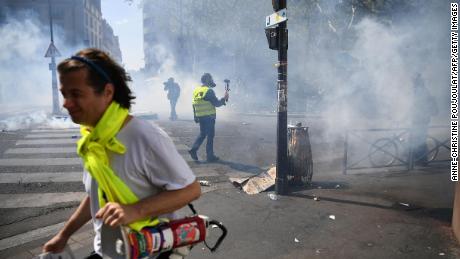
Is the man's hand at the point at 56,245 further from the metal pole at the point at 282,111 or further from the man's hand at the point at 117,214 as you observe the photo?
the metal pole at the point at 282,111

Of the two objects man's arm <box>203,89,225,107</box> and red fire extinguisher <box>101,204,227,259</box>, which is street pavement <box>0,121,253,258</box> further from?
red fire extinguisher <box>101,204,227,259</box>

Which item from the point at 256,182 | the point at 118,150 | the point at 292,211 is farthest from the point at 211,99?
the point at 118,150

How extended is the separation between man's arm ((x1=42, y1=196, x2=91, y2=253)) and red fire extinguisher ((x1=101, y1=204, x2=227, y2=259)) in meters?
0.33

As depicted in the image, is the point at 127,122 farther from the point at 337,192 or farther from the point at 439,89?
the point at 439,89

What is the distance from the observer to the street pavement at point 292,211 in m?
3.92

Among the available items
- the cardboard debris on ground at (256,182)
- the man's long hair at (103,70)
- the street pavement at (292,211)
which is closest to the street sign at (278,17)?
the cardboard debris on ground at (256,182)

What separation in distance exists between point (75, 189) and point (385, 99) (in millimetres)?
11335

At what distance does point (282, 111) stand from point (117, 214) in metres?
4.42

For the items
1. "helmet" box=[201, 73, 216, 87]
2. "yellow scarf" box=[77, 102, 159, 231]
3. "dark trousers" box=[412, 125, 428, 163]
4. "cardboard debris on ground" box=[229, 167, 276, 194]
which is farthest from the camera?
"helmet" box=[201, 73, 216, 87]

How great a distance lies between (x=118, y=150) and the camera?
1.50 meters

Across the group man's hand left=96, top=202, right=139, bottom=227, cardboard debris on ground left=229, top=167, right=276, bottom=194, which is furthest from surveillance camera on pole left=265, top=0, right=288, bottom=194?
man's hand left=96, top=202, right=139, bottom=227

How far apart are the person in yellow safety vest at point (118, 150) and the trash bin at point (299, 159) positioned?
4.72 m

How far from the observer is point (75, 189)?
6242 millimetres

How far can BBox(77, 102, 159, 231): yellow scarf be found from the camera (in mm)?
1494
